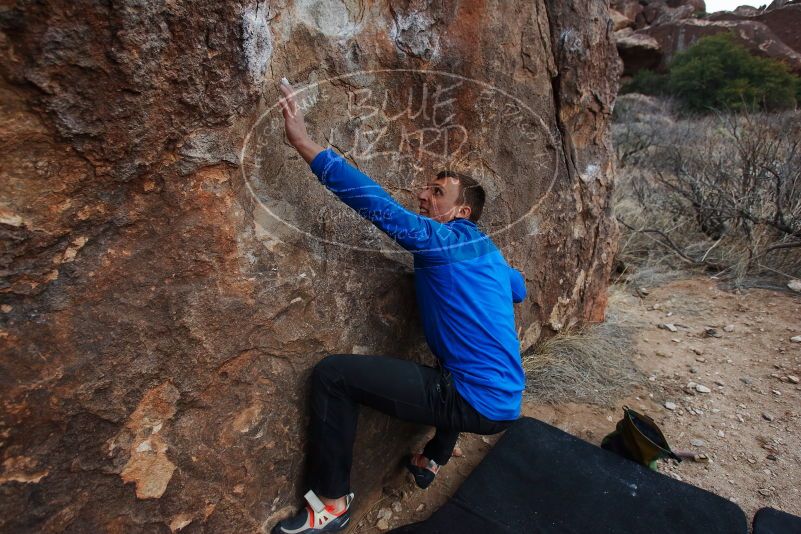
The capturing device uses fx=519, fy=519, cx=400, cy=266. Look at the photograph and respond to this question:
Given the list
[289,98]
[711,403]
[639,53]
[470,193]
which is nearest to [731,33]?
[639,53]

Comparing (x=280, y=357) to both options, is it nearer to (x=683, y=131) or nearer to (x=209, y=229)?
(x=209, y=229)

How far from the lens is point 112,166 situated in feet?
4.00

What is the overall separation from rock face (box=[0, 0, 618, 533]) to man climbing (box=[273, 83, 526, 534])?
0.10 metres

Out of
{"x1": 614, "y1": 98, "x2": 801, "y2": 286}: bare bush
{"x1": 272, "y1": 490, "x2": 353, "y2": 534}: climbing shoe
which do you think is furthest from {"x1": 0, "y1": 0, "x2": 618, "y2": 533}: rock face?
{"x1": 614, "y1": 98, "x2": 801, "y2": 286}: bare bush

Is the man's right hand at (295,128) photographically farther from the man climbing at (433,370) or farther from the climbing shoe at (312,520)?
the climbing shoe at (312,520)

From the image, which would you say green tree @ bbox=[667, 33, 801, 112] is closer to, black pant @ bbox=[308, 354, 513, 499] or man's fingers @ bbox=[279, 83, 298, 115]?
black pant @ bbox=[308, 354, 513, 499]

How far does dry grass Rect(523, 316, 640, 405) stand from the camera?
2.68 metres

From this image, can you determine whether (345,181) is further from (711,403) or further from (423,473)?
(711,403)

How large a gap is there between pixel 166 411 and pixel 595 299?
2544 mm

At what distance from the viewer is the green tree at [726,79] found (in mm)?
11297

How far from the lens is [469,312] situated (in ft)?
5.50

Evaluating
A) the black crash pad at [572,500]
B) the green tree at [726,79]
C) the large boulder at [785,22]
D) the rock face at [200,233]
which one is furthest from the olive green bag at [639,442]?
the large boulder at [785,22]

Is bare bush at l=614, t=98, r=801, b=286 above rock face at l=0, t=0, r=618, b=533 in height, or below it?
below

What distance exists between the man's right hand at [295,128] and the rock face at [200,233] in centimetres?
7
